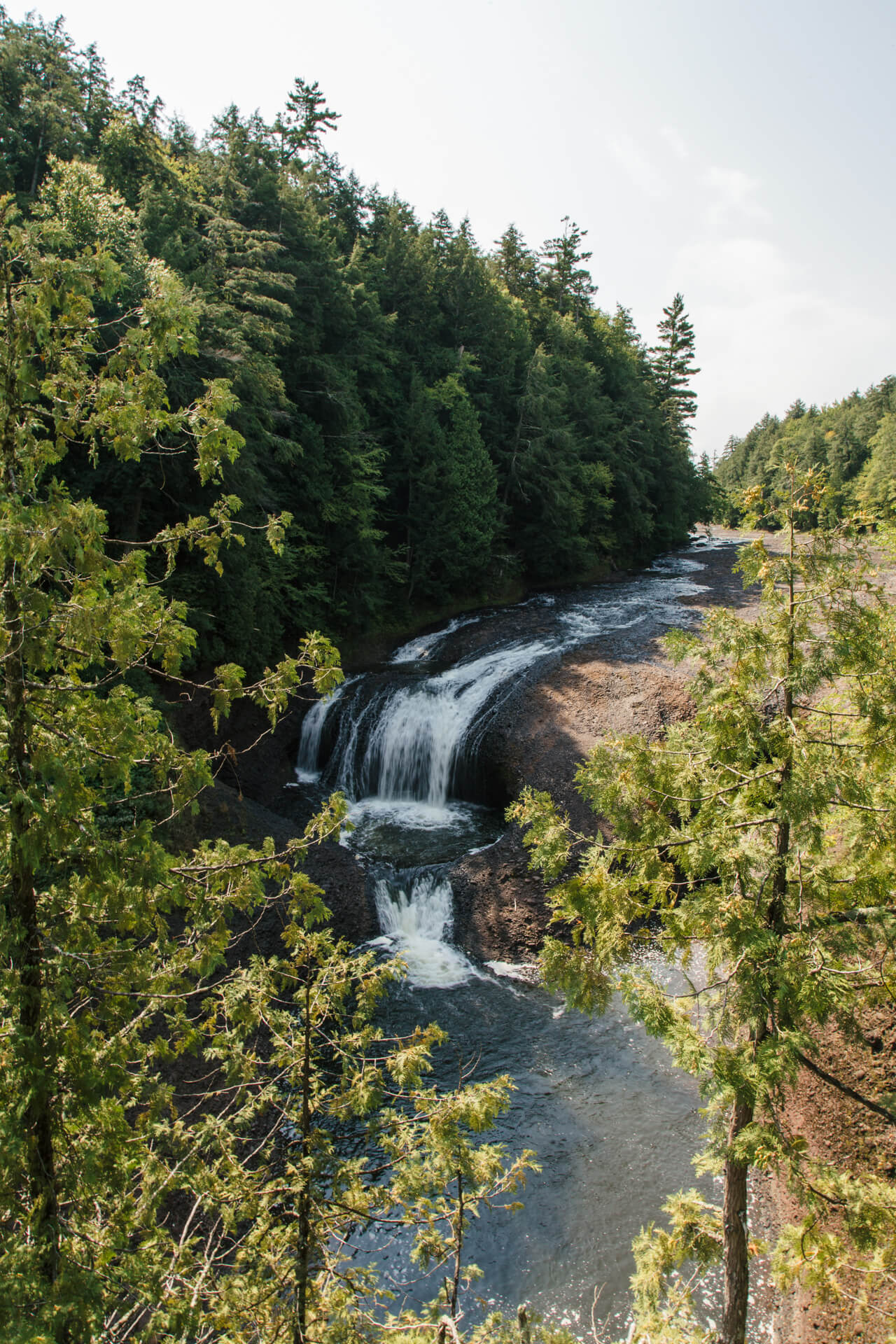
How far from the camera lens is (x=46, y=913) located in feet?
10.6

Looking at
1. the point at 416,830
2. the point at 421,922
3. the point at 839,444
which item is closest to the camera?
the point at 421,922

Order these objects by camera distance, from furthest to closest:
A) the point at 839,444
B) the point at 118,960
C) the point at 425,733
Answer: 1. the point at 839,444
2. the point at 425,733
3. the point at 118,960

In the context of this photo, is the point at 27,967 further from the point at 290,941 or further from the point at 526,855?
the point at 526,855

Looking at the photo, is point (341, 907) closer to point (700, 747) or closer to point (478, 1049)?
point (478, 1049)

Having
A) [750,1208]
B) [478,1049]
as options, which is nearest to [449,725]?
[478,1049]

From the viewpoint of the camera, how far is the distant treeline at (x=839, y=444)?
193 feet

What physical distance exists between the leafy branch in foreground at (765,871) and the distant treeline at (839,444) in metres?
31.2

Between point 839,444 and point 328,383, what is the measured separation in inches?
2581

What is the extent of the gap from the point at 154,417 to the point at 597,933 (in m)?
4.43

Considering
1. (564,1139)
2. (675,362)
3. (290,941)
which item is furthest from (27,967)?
(675,362)

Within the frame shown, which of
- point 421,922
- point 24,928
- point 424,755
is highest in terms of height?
Result: point 24,928

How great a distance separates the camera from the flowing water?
24.4ft

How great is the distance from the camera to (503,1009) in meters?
10.8

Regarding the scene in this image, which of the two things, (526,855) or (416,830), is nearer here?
(526,855)
